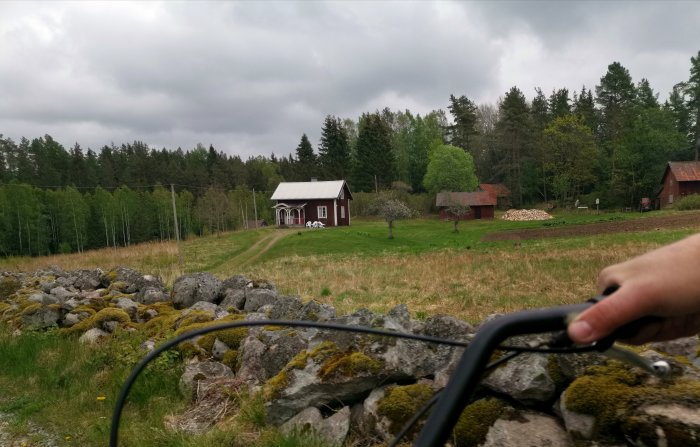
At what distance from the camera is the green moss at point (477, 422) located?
2877mm

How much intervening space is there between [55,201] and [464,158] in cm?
6463

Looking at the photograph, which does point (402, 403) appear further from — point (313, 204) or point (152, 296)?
point (313, 204)

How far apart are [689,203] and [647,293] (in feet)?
179

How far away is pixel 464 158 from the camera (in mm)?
69688

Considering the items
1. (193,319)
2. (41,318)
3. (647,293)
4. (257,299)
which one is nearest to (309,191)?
(257,299)

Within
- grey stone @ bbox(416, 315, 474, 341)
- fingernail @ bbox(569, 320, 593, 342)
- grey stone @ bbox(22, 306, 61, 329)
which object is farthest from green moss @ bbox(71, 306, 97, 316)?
fingernail @ bbox(569, 320, 593, 342)

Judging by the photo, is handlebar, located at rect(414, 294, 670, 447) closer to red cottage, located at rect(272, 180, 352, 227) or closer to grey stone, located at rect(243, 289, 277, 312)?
grey stone, located at rect(243, 289, 277, 312)

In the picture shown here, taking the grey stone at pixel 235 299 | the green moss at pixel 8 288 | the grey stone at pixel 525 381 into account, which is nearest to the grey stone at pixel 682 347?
the grey stone at pixel 525 381

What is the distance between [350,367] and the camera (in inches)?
148

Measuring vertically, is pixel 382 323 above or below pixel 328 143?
below

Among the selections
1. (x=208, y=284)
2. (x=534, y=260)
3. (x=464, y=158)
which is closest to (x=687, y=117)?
(x=464, y=158)

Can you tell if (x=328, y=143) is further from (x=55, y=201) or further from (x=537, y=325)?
(x=537, y=325)

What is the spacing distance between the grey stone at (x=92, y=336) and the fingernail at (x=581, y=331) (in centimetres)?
753

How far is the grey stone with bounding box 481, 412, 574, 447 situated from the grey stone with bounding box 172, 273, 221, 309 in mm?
7445
